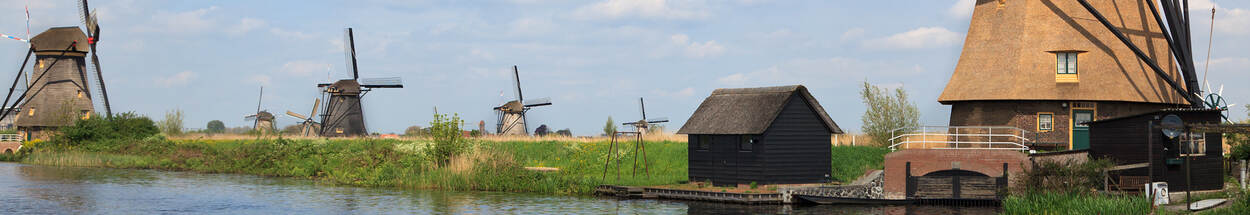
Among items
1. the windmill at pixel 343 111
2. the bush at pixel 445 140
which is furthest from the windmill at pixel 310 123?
the bush at pixel 445 140

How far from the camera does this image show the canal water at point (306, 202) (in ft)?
81.8

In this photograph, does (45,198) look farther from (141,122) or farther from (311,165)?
(141,122)

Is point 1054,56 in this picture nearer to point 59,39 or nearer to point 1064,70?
point 1064,70

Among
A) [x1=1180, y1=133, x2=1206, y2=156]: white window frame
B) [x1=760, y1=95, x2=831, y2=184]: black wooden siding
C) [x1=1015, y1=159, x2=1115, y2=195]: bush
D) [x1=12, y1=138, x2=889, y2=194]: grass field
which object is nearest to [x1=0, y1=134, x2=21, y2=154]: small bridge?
[x1=12, y1=138, x2=889, y2=194]: grass field

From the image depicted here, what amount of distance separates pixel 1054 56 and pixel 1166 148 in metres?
6.43

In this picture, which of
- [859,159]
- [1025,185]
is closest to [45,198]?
[859,159]

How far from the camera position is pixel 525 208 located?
2516 centimetres

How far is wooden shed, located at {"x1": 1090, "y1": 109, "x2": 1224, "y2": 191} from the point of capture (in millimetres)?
24922

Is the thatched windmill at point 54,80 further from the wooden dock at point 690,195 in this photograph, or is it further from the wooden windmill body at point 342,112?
the wooden dock at point 690,195

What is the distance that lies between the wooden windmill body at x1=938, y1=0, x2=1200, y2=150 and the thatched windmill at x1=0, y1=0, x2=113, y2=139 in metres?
50.2

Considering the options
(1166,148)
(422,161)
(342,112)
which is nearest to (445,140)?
(422,161)

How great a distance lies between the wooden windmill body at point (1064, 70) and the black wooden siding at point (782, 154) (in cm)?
601

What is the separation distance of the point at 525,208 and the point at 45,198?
1371cm

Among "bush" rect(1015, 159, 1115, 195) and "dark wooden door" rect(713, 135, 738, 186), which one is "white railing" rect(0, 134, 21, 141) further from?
"bush" rect(1015, 159, 1115, 195)
